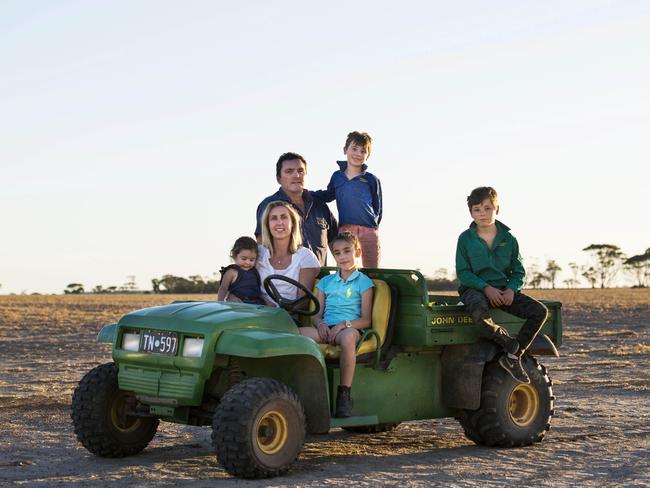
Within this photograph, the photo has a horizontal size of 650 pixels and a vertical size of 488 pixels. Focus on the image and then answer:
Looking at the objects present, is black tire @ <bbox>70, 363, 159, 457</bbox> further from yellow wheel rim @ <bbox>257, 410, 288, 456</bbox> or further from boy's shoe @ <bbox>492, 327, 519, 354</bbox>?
boy's shoe @ <bbox>492, 327, 519, 354</bbox>

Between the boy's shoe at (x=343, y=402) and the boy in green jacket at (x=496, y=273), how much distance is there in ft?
5.04

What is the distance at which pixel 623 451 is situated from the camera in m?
9.48

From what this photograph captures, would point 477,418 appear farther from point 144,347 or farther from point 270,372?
point 144,347

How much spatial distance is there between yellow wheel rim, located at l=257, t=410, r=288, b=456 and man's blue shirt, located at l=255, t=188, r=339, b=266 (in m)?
2.60

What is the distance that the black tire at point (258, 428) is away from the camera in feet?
25.8

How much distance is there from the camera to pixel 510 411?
32.8 ft

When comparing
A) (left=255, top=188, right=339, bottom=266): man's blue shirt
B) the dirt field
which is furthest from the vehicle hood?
(left=255, top=188, right=339, bottom=266): man's blue shirt

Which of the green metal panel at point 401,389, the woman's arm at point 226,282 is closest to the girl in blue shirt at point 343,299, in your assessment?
the green metal panel at point 401,389

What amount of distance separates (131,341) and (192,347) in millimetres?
694

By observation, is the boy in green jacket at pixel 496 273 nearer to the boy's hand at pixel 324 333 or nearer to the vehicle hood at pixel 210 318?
the boy's hand at pixel 324 333

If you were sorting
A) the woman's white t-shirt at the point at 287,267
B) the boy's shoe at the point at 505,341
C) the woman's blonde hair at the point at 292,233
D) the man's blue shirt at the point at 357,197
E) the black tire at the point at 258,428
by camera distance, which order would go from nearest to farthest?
1. the black tire at the point at 258,428
2. the woman's white t-shirt at the point at 287,267
3. the woman's blonde hair at the point at 292,233
4. the boy's shoe at the point at 505,341
5. the man's blue shirt at the point at 357,197

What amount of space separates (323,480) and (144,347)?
5.40 feet

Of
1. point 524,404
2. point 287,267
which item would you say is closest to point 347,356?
point 287,267

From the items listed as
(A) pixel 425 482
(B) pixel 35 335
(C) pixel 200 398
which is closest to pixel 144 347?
(C) pixel 200 398
